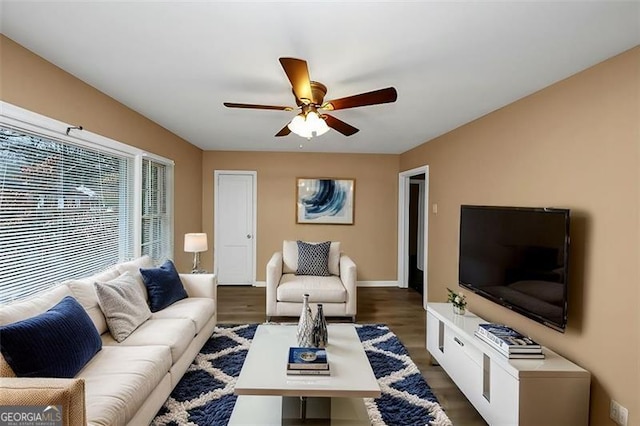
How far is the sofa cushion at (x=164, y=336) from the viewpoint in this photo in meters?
2.33

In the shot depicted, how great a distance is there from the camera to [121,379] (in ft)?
5.91

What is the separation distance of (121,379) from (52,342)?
0.40 meters

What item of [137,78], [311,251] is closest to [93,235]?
[137,78]

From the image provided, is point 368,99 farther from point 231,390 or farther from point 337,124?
point 231,390

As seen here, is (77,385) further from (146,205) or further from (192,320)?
(146,205)

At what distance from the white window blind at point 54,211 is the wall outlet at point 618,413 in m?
3.66

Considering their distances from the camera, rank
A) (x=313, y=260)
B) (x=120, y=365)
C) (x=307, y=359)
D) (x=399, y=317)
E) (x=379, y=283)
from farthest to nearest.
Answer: (x=379, y=283)
(x=313, y=260)
(x=399, y=317)
(x=307, y=359)
(x=120, y=365)

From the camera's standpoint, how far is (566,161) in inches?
89.2

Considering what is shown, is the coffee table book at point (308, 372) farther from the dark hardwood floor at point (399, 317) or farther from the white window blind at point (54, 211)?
the white window blind at point (54, 211)

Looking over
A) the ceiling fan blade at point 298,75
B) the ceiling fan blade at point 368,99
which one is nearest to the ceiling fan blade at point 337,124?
the ceiling fan blade at point 368,99

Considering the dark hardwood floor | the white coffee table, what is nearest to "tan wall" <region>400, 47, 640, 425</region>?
the dark hardwood floor

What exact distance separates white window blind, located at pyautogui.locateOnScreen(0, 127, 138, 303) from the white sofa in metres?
0.24

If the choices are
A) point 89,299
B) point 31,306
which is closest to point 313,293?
point 89,299

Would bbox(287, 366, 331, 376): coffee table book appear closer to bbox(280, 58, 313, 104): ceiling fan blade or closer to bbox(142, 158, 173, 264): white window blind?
bbox(280, 58, 313, 104): ceiling fan blade
